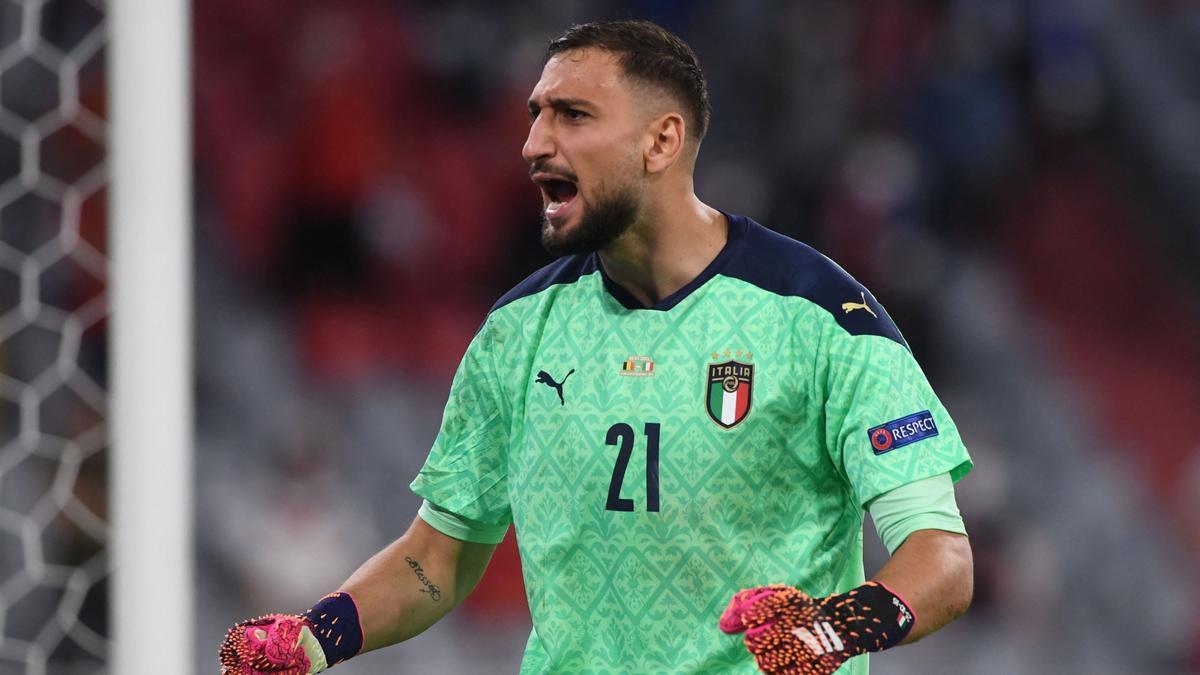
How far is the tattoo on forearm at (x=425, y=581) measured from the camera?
2684mm

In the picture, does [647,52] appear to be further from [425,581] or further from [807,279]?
[425,581]

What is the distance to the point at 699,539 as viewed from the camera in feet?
7.88

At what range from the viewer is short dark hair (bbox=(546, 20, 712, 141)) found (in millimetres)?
2566

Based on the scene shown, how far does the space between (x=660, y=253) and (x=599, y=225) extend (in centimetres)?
12

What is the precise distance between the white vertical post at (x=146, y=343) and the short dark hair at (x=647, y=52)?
1.30 m

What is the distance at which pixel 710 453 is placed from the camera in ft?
7.91

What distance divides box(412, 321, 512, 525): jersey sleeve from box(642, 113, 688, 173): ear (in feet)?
1.31

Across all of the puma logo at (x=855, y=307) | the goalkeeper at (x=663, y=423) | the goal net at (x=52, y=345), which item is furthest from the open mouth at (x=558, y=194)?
the goal net at (x=52, y=345)

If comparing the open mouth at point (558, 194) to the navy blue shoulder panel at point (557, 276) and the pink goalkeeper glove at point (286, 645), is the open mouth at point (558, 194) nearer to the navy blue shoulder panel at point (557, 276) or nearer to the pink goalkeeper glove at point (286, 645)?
the navy blue shoulder panel at point (557, 276)

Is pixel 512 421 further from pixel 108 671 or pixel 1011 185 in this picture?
pixel 1011 185

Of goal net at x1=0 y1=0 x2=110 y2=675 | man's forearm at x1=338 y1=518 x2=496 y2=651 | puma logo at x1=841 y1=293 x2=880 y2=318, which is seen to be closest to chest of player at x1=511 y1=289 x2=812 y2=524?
puma logo at x1=841 y1=293 x2=880 y2=318

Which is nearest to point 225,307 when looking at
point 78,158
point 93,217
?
point 93,217

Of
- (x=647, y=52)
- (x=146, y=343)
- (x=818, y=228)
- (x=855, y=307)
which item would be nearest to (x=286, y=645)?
(x=855, y=307)

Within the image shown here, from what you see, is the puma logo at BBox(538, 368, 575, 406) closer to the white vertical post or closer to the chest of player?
the chest of player
